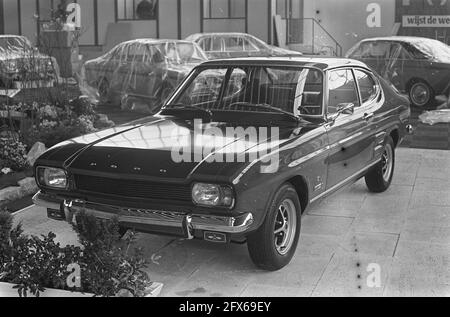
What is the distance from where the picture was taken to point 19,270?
3613mm

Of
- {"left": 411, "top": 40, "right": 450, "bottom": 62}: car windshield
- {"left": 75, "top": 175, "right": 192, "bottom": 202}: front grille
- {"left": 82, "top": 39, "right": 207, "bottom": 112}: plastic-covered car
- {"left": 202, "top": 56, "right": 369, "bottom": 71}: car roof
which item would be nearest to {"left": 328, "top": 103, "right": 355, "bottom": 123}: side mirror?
{"left": 202, "top": 56, "right": 369, "bottom": 71}: car roof

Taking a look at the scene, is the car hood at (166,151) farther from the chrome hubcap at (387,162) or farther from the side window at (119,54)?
the side window at (119,54)

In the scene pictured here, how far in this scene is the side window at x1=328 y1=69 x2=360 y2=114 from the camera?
5.11 m

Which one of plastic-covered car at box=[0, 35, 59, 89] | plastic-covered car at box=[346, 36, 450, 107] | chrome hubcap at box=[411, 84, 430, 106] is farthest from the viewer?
chrome hubcap at box=[411, 84, 430, 106]

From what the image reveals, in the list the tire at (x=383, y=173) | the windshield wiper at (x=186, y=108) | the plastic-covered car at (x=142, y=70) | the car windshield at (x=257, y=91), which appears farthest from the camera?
the plastic-covered car at (x=142, y=70)

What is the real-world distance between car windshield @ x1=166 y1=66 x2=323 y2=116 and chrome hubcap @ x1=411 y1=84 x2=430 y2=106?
8.57 meters

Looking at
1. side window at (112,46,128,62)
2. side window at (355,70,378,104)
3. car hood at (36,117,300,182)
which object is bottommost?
car hood at (36,117,300,182)

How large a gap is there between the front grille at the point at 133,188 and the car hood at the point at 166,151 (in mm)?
60

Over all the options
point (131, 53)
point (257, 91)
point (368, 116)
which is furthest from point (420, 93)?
point (257, 91)

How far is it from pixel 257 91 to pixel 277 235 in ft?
4.19

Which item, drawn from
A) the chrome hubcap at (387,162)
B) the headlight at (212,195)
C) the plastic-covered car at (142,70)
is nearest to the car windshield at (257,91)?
the headlight at (212,195)

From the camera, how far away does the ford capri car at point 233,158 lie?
390cm

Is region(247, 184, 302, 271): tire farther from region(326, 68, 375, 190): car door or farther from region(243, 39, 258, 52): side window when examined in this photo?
region(243, 39, 258, 52): side window
